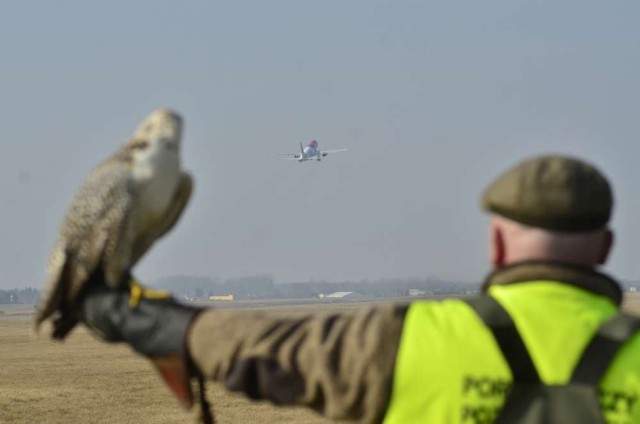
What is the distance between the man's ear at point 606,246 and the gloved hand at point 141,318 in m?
0.86

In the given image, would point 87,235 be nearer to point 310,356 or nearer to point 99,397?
point 310,356

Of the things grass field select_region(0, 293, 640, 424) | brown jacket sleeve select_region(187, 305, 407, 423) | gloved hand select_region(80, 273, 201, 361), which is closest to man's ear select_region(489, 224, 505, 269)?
brown jacket sleeve select_region(187, 305, 407, 423)

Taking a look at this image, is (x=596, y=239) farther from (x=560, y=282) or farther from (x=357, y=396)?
(x=357, y=396)

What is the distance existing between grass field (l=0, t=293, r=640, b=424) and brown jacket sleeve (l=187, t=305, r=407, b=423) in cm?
1103

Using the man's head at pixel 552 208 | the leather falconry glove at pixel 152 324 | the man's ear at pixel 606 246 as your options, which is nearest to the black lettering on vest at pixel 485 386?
the man's head at pixel 552 208

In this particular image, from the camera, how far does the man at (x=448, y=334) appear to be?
229cm

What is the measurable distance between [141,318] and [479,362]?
705 millimetres

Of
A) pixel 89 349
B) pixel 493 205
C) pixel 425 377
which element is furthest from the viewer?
pixel 89 349

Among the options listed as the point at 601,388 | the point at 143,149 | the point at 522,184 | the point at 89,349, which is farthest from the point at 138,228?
the point at 89,349

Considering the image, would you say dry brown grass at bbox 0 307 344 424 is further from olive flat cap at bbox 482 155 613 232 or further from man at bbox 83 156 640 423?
olive flat cap at bbox 482 155 613 232

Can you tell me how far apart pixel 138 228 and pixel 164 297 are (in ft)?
0.63

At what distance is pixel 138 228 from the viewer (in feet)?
8.47

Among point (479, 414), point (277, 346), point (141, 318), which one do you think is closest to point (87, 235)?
point (141, 318)

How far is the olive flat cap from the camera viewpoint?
7.73 feet
